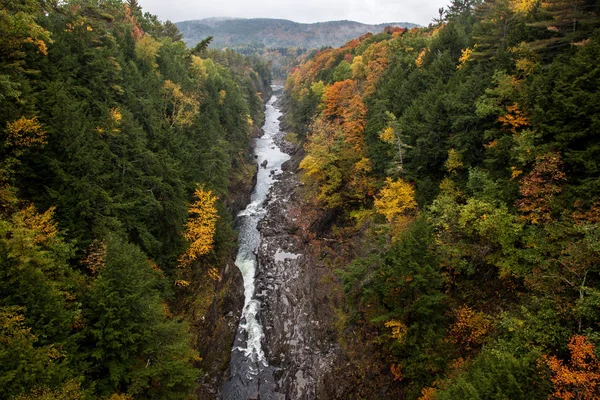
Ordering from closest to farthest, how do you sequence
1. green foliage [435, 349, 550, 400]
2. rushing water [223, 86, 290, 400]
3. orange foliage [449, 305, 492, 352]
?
1. green foliage [435, 349, 550, 400]
2. orange foliage [449, 305, 492, 352]
3. rushing water [223, 86, 290, 400]

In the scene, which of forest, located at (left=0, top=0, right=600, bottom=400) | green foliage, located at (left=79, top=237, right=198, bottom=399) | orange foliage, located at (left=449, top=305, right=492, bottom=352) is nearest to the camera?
forest, located at (left=0, top=0, right=600, bottom=400)

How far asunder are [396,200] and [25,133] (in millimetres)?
27456

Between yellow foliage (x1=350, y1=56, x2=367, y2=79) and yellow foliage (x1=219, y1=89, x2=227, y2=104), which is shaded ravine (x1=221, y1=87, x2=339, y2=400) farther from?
yellow foliage (x1=350, y1=56, x2=367, y2=79)

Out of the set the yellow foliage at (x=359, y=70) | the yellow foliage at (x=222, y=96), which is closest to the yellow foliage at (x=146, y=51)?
the yellow foliage at (x=222, y=96)

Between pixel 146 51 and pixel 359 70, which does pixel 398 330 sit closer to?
pixel 146 51

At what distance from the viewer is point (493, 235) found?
1964cm

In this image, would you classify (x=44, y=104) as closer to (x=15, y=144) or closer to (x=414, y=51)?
(x=15, y=144)

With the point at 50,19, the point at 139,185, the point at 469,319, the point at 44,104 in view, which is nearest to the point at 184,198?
the point at 139,185

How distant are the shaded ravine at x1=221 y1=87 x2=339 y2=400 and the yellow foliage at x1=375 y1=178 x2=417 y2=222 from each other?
10.8 metres

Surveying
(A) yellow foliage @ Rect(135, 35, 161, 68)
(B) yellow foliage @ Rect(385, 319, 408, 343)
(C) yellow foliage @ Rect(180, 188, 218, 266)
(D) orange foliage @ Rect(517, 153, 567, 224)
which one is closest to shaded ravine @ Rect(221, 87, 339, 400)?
(C) yellow foliage @ Rect(180, 188, 218, 266)

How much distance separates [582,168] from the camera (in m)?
17.5

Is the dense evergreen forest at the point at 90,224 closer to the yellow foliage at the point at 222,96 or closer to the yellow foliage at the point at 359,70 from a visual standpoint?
the yellow foliage at the point at 222,96

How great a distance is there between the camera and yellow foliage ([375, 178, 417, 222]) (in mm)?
27594

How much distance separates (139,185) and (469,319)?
26.4 m
